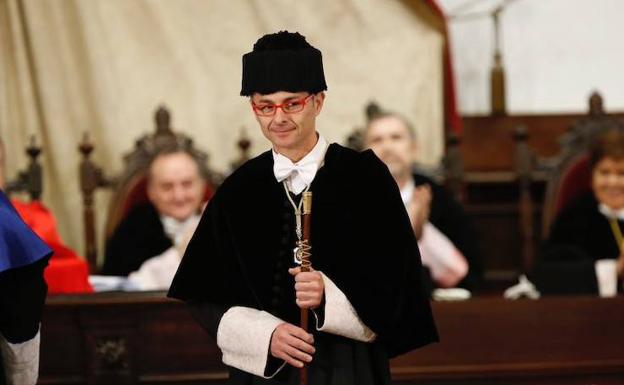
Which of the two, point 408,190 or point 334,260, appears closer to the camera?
point 334,260

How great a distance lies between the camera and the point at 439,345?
15.9ft

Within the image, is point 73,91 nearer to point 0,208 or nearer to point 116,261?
point 116,261

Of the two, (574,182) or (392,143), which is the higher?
(392,143)

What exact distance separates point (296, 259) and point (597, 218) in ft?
11.2

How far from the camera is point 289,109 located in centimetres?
310

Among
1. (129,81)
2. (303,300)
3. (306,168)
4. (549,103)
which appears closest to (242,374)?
(303,300)

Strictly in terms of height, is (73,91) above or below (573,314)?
above

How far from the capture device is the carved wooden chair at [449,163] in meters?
6.63

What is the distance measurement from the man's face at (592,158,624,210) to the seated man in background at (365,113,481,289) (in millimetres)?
650

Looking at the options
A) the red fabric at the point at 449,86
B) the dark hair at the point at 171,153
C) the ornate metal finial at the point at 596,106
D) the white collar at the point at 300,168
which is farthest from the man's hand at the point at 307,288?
the red fabric at the point at 449,86

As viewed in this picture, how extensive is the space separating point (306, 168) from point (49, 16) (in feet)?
14.0

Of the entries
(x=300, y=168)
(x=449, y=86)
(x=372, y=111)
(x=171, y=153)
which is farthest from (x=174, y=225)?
(x=300, y=168)

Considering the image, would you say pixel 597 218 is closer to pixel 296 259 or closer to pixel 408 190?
pixel 408 190

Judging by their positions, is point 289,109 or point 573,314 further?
point 573,314
